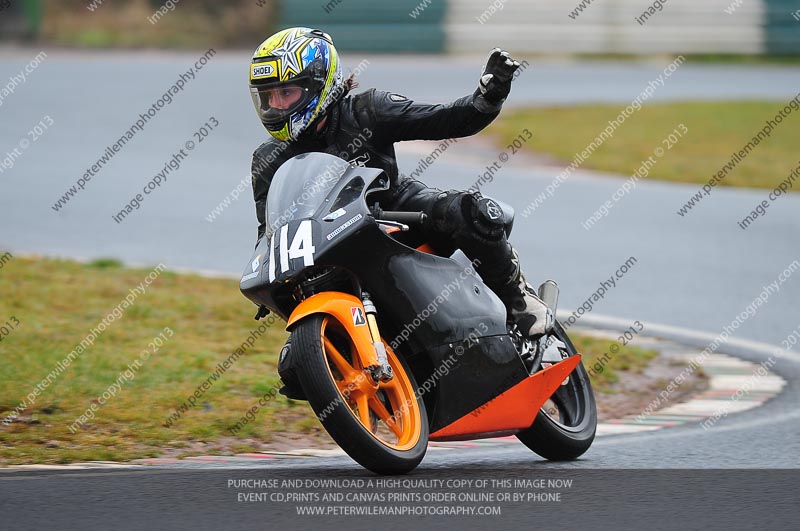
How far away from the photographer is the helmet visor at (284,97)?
570 cm

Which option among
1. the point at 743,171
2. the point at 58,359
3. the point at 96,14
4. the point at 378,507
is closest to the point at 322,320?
the point at 378,507

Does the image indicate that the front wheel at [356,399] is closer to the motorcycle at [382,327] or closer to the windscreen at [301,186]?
the motorcycle at [382,327]

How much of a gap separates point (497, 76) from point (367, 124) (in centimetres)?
64

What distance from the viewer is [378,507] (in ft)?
15.5

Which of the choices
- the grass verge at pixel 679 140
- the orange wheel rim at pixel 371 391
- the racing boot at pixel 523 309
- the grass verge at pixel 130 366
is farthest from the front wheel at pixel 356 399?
the grass verge at pixel 679 140

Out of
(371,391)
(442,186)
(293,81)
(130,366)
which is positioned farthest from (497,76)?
(442,186)

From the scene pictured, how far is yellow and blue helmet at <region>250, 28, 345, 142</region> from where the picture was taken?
5.68m

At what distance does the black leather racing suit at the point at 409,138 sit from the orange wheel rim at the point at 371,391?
67 centimetres

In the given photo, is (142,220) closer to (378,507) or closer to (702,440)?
(702,440)

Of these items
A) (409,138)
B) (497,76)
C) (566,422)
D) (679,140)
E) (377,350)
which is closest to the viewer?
(377,350)

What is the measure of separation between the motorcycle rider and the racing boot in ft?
0.63

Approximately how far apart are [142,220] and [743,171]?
7580 millimetres

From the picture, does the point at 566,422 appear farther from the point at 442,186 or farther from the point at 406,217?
the point at 442,186

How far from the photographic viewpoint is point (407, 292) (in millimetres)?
5477
